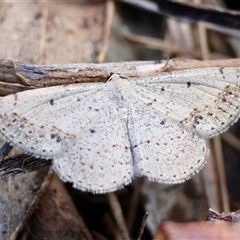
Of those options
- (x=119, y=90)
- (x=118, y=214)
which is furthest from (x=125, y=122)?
(x=118, y=214)

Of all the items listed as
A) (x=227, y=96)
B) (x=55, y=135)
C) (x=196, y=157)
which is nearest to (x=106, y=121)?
(x=55, y=135)

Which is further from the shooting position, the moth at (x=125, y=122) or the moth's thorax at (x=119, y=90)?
the moth's thorax at (x=119, y=90)

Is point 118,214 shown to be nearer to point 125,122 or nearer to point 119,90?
point 125,122

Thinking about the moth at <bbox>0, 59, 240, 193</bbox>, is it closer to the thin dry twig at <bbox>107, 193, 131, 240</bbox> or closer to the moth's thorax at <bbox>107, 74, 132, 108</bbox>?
the moth's thorax at <bbox>107, 74, 132, 108</bbox>

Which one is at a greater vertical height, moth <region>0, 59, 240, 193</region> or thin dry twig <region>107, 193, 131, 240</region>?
moth <region>0, 59, 240, 193</region>

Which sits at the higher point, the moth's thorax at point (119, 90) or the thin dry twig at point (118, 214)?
the moth's thorax at point (119, 90)

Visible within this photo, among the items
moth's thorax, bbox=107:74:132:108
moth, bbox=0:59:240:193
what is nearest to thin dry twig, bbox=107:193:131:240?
moth, bbox=0:59:240:193

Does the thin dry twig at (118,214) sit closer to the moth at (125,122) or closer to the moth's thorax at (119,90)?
the moth at (125,122)

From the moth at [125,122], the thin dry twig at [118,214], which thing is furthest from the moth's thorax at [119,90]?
the thin dry twig at [118,214]

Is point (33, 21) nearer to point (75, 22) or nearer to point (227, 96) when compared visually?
point (75, 22)

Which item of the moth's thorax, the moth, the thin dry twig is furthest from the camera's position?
the thin dry twig

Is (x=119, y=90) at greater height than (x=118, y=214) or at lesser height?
greater
